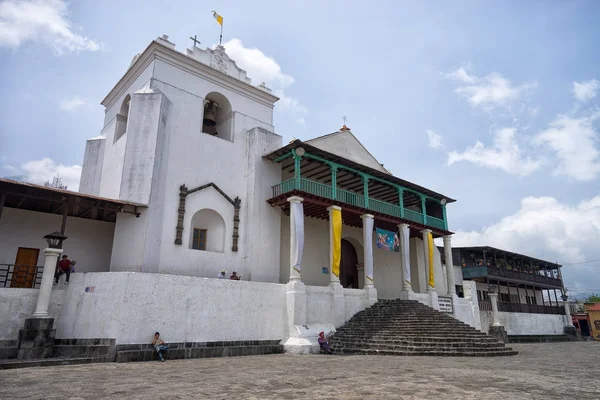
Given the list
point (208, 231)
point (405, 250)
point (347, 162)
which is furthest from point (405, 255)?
point (208, 231)

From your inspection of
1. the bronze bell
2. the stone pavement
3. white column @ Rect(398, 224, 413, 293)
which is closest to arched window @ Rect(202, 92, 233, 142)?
the bronze bell

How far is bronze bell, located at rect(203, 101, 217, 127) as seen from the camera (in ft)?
54.6

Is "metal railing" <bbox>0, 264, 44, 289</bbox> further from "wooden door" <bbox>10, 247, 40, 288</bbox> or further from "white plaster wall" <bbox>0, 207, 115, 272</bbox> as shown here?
"white plaster wall" <bbox>0, 207, 115, 272</bbox>

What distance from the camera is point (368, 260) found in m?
16.8

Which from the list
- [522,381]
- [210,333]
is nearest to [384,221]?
[210,333]

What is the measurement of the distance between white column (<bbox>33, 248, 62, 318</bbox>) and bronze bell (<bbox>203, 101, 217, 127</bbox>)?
8182 mm

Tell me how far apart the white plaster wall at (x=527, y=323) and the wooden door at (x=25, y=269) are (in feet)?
71.4

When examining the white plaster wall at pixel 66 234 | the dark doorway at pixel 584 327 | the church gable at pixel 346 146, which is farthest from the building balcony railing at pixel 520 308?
the white plaster wall at pixel 66 234

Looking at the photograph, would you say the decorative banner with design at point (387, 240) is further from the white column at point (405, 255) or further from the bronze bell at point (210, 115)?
the bronze bell at point (210, 115)

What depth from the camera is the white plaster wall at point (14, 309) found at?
9.88 meters

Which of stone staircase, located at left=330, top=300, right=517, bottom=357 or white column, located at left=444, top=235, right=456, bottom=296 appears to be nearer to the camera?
stone staircase, located at left=330, top=300, right=517, bottom=357

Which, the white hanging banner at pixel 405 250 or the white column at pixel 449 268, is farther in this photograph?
the white column at pixel 449 268

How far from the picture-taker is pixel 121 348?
10.2 m

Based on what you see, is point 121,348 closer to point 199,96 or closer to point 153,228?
point 153,228
